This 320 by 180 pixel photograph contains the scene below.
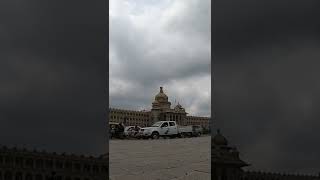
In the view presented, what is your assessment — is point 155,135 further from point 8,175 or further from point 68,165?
point 68,165

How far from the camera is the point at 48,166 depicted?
12.0m

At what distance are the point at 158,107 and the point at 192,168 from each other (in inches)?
654

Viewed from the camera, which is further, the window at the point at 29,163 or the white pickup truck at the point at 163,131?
the white pickup truck at the point at 163,131

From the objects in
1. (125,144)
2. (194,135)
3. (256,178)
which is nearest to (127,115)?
(194,135)

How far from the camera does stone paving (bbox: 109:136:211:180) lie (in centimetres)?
1092

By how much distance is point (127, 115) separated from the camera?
26.2 m

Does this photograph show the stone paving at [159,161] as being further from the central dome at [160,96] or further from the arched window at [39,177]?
the central dome at [160,96]

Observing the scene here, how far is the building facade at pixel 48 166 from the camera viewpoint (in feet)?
32.4

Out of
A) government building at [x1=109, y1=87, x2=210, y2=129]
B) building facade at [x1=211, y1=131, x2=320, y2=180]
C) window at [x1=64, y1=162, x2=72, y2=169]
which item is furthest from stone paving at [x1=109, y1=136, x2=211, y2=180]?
government building at [x1=109, y1=87, x2=210, y2=129]

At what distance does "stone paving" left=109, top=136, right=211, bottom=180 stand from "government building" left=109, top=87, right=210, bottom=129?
31.7ft

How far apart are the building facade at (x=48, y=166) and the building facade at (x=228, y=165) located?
2.67 meters

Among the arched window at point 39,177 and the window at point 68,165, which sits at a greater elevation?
the window at point 68,165

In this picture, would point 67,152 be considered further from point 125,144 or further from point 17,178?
point 125,144

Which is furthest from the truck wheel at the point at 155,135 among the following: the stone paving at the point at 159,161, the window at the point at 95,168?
the window at the point at 95,168
